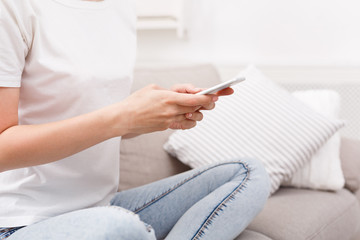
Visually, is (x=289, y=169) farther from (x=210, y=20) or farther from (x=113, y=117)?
(x=210, y=20)

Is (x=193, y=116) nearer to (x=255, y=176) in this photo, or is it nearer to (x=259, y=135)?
(x=255, y=176)

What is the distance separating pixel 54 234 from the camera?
0.66m

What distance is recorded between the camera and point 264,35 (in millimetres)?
1986

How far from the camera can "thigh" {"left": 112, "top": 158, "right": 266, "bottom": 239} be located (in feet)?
3.25

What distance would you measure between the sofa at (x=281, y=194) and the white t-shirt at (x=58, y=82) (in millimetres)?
351

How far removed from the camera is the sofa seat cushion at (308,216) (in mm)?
1095

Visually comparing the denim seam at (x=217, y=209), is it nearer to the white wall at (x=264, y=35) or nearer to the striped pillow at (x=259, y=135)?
the striped pillow at (x=259, y=135)

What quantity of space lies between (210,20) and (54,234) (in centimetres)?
157

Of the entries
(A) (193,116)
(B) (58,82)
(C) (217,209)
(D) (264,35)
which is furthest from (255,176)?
(D) (264,35)

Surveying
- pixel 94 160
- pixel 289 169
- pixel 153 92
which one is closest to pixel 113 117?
pixel 153 92

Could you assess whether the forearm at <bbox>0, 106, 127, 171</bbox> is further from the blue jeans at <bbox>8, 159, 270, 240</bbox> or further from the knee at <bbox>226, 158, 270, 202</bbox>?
the knee at <bbox>226, 158, 270, 202</bbox>

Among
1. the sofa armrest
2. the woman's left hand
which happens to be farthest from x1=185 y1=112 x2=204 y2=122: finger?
the sofa armrest

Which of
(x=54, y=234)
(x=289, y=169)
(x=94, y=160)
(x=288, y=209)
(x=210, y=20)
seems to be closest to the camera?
(x=54, y=234)

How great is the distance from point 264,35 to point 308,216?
104cm
